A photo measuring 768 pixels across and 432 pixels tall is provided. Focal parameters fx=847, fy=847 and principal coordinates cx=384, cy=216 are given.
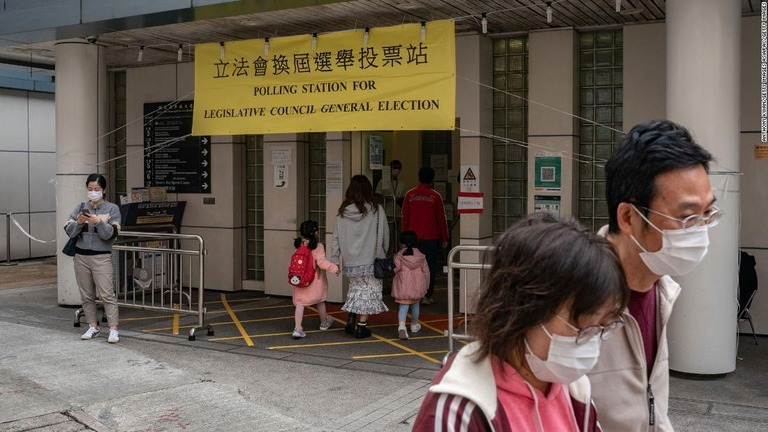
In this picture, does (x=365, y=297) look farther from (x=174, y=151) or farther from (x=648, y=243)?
(x=648, y=243)

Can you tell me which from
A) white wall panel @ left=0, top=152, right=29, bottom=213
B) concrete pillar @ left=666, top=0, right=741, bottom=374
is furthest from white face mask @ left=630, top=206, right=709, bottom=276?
white wall panel @ left=0, top=152, right=29, bottom=213

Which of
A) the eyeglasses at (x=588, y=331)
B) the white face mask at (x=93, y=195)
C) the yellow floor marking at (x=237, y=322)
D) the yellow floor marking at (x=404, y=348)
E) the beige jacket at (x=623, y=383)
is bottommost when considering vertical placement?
the yellow floor marking at (x=404, y=348)

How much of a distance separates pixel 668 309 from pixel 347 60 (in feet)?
22.5

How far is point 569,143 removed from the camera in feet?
32.3

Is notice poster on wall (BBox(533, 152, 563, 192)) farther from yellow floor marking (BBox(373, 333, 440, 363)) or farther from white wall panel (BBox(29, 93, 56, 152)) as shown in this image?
white wall panel (BBox(29, 93, 56, 152))

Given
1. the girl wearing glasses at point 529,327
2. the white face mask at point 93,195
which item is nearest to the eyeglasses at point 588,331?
the girl wearing glasses at point 529,327

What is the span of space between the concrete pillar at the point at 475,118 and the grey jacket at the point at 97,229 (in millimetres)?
4047

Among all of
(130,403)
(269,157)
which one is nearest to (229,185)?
(269,157)

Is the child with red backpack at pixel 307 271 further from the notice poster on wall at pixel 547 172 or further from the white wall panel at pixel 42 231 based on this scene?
the white wall panel at pixel 42 231

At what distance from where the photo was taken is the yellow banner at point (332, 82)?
8602 mm

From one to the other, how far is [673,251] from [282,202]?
9.85 metres

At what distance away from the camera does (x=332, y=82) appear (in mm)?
9172

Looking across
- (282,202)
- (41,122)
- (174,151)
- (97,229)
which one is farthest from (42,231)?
(97,229)

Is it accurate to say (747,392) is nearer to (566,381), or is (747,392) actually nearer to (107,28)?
(566,381)
